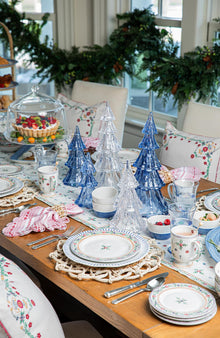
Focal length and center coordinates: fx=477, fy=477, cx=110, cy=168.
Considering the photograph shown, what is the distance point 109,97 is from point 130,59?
0.70 metres

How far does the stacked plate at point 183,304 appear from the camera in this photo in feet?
3.53

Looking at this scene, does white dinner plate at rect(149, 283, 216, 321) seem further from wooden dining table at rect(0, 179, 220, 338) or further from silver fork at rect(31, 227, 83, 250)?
silver fork at rect(31, 227, 83, 250)

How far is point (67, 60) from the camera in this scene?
3.84 m

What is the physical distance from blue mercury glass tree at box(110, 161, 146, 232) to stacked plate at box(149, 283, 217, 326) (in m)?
0.36

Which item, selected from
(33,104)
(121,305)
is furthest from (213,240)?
(33,104)

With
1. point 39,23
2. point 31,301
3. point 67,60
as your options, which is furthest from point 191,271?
point 39,23

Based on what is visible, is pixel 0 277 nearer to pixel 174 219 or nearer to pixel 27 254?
pixel 27 254

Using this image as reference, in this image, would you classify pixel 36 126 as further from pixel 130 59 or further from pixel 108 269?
pixel 130 59

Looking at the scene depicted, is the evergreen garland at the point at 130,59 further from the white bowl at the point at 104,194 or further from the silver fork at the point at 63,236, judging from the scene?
the silver fork at the point at 63,236

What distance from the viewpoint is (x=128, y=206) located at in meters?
1.53

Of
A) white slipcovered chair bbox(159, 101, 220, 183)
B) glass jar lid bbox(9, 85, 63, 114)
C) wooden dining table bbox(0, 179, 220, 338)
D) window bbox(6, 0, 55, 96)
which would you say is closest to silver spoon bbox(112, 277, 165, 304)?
wooden dining table bbox(0, 179, 220, 338)

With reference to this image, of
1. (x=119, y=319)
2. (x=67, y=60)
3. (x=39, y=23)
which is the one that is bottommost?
(x=119, y=319)

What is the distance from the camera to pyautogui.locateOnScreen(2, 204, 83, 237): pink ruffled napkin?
154 cm

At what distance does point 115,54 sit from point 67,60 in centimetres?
48
